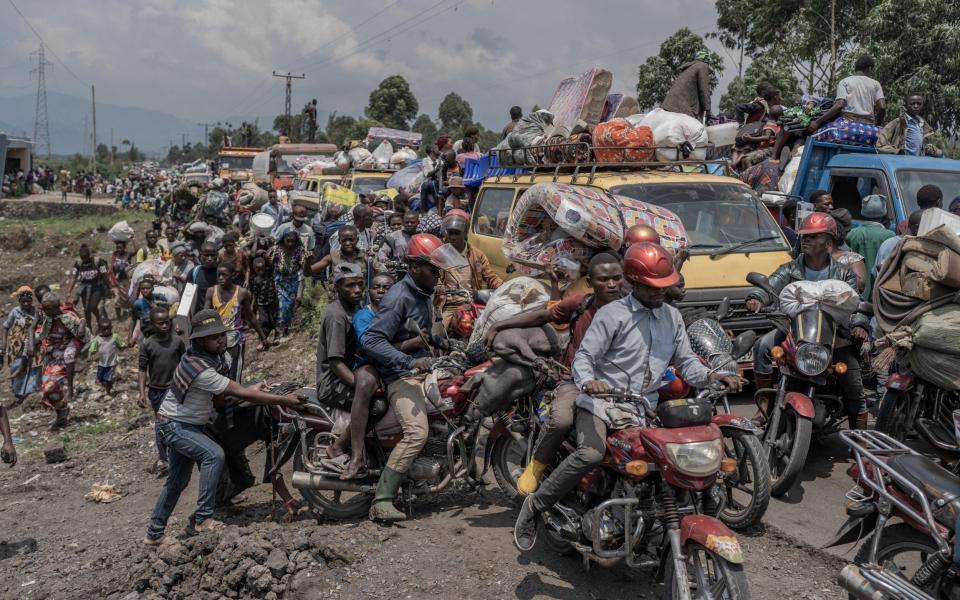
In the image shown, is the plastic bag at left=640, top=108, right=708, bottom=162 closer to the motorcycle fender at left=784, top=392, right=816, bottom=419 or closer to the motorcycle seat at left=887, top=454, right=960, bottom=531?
the motorcycle fender at left=784, top=392, right=816, bottom=419

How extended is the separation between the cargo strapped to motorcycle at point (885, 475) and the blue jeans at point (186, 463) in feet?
13.3

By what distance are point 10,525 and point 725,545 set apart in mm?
6499

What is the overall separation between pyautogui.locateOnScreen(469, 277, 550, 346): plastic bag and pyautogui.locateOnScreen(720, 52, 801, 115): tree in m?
18.4

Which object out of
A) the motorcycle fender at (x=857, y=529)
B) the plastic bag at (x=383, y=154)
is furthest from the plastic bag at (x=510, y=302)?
the plastic bag at (x=383, y=154)

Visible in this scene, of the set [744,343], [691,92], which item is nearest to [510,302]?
[744,343]

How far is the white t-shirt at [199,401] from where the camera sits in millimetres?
5328

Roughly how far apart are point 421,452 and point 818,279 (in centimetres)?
321

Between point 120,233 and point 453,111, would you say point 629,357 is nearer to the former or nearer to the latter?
point 120,233

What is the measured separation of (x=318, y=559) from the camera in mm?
4746

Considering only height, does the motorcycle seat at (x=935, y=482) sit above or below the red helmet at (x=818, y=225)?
below

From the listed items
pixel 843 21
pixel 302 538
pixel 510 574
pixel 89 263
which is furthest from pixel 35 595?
pixel 843 21

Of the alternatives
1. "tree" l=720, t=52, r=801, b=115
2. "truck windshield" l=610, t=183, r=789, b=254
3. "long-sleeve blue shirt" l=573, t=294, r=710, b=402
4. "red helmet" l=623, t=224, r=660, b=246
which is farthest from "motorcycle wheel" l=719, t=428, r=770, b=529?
"tree" l=720, t=52, r=801, b=115

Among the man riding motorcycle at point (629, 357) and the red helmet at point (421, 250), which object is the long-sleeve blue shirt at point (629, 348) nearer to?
the man riding motorcycle at point (629, 357)

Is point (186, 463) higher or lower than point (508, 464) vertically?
lower
